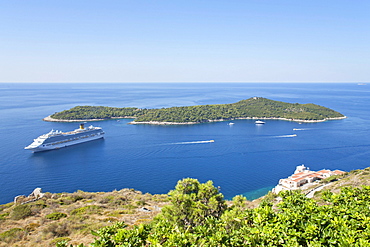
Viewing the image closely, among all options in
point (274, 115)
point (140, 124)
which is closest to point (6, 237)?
point (140, 124)

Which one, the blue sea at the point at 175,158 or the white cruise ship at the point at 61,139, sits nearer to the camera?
the blue sea at the point at 175,158

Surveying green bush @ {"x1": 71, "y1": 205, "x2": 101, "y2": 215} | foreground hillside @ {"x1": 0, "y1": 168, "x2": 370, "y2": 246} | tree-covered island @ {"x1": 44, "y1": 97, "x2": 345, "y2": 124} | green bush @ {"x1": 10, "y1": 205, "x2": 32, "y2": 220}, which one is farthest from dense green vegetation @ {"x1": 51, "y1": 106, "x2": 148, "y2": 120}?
green bush @ {"x1": 71, "y1": 205, "x2": 101, "y2": 215}

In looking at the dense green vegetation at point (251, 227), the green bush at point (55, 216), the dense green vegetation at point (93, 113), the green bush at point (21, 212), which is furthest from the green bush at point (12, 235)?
the dense green vegetation at point (93, 113)

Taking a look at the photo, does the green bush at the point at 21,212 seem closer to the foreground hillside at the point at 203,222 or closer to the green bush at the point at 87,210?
the foreground hillside at the point at 203,222

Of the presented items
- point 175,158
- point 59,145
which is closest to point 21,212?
point 175,158

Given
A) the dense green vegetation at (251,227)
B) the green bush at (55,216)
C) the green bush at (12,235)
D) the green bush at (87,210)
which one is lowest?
the green bush at (87,210)

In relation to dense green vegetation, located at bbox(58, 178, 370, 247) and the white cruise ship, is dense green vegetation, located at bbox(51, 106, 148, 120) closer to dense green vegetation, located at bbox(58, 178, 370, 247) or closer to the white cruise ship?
the white cruise ship

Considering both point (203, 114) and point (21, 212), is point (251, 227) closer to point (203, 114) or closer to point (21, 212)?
point (21, 212)
